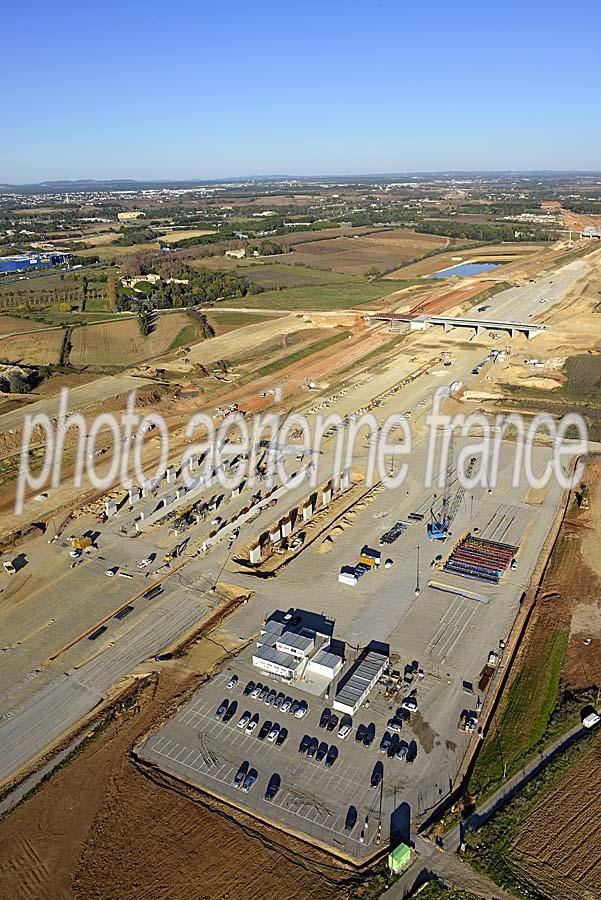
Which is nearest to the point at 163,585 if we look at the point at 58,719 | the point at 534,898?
the point at 58,719

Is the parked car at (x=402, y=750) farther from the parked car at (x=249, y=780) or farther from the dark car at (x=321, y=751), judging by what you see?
the parked car at (x=249, y=780)

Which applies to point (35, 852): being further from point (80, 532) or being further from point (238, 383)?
point (238, 383)

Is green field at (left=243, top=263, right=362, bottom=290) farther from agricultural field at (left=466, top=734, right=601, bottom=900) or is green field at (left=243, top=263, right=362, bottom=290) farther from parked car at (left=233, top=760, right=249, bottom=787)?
agricultural field at (left=466, top=734, right=601, bottom=900)

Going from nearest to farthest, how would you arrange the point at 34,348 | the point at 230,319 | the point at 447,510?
the point at 447,510
the point at 34,348
the point at 230,319

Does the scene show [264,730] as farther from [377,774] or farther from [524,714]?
[524,714]

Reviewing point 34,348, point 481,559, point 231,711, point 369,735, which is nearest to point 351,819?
point 369,735

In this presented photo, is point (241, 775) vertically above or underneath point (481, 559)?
underneath

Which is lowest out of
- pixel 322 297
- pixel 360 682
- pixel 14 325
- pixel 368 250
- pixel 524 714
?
pixel 524 714
